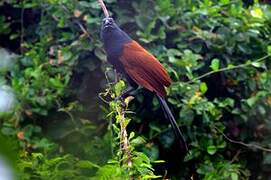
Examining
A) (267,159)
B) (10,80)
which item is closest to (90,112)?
(10,80)

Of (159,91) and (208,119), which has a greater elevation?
(159,91)

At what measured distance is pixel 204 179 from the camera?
2426mm

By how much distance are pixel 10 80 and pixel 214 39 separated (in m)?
1.11

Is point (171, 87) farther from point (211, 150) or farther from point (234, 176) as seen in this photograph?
point (234, 176)

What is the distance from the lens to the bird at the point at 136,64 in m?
2.06

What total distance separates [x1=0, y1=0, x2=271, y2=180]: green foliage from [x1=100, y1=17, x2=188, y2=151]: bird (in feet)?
1.45

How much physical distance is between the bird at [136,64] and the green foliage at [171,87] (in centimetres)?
44

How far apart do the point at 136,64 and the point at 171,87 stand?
0.46 meters

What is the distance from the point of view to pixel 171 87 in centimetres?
251

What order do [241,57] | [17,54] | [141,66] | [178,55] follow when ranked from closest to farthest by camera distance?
[141,66] → [178,55] → [241,57] → [17,54]

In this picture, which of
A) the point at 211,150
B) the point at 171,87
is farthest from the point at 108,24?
the point at 211,150

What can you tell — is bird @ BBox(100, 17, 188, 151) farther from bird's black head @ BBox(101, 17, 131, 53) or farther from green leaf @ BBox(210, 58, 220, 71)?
green leaf @ BBox(210, 58, 220, 71)

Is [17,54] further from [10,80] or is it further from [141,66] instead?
[141,66]

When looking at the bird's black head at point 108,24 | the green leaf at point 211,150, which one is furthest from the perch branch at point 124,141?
the green leaf at point 211,150
